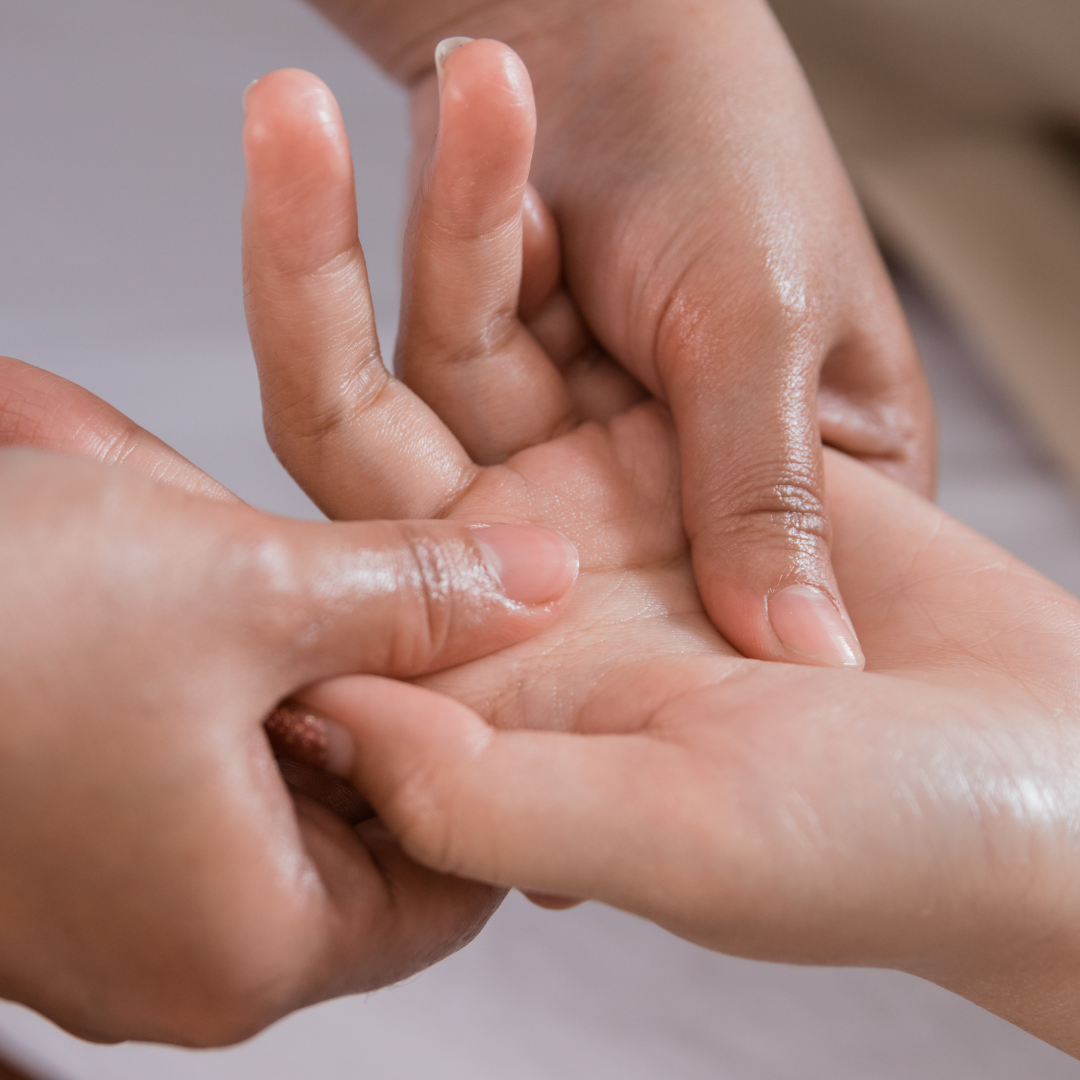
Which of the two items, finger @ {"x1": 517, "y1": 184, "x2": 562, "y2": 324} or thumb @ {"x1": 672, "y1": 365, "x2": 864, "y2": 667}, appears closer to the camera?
thumb @ {"x1": 672, "y1": 365, "x2": 864, "y2": 667}

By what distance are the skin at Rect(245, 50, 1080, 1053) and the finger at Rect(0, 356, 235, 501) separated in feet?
0.36

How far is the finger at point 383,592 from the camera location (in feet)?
1.95

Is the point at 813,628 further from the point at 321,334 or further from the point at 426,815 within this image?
the point at 321,334

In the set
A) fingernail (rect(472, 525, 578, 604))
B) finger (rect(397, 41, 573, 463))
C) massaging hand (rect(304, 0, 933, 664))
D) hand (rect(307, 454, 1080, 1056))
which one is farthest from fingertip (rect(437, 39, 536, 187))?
hand (rect(307, 454, 1080, 1056))

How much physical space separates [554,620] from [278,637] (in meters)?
0.23

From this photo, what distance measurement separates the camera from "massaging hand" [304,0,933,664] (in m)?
0.82

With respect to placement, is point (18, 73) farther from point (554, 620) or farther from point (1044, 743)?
point (1044, 743)

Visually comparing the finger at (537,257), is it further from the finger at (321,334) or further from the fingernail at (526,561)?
the fingernail at (526,561)

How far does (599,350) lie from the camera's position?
42.5 inches

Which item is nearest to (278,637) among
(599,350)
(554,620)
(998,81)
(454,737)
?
(454,737)

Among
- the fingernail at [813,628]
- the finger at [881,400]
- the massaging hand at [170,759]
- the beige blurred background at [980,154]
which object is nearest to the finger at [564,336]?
the finger at [881,400]

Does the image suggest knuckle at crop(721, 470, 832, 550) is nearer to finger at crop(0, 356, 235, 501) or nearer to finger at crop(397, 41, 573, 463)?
finger at crop(397, 41, 573, 463)

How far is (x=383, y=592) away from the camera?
0.64 meters

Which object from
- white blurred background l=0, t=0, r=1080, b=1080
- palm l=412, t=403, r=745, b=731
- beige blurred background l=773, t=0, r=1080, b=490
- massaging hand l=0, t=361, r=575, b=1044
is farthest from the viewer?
beige blurred background l=773, t=0, r=1080, b=490
